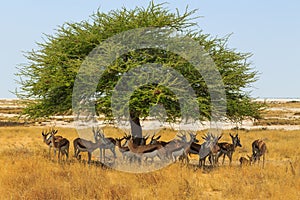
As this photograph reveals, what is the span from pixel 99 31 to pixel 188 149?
7136 mm

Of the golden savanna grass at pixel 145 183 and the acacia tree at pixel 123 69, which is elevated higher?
the acacia tree at pixel 123 69

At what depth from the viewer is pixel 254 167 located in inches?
562

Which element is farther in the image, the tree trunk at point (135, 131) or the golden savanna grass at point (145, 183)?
the tree trunk at point (135, 131)

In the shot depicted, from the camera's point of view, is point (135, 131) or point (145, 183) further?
point (135, 131)

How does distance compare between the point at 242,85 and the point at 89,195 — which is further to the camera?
the point at 242,85

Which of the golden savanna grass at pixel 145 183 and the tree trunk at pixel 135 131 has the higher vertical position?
the tree trunk at pixel 135 131

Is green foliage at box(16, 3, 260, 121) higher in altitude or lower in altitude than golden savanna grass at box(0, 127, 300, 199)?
higher

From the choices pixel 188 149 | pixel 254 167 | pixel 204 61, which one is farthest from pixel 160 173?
pixel 204 61

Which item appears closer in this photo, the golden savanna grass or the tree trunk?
the golden savanna grass

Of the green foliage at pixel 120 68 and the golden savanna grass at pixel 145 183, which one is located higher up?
the green foliage at pixel 120 68

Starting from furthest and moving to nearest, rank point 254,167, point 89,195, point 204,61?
1. point 204,61
2. point 254,167
3. point 89,195

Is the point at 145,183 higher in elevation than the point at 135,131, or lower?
lower

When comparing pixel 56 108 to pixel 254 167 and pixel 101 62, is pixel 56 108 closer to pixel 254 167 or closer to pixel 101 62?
pixel 101 62

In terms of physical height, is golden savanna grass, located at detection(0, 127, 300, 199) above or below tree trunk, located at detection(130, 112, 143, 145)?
below
